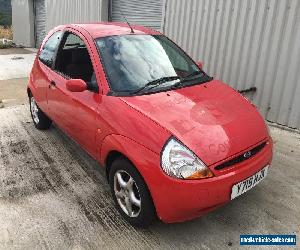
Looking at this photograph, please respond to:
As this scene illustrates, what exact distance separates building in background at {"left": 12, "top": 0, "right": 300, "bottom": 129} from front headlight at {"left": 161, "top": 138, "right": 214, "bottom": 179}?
134 inches

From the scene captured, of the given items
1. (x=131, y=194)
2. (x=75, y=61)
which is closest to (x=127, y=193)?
(x=131, y=194)

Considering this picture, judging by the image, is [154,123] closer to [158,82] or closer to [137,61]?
[158,82]

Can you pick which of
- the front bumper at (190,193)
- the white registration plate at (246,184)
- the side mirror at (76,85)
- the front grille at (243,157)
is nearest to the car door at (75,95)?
the side mirror at (76,85)

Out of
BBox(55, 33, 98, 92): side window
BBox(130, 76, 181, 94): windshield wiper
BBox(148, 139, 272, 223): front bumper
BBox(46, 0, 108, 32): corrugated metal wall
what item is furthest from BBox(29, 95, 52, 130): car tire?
BBox(46, 0, 108, 32): corrugated metal wall

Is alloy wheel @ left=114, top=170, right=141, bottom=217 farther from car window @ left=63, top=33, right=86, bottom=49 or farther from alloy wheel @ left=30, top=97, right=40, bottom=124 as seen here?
alloy wheel @ left=30, top=97, right=40, bottom=124

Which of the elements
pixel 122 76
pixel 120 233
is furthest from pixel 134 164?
pixel 122 76

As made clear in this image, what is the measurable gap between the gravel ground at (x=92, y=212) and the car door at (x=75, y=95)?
506 mm

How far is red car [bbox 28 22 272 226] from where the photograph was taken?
2619mm

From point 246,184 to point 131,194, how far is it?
1025mm

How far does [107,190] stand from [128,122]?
1161 millimetres

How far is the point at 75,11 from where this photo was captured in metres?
12.3

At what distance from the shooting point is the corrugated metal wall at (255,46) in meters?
5.25

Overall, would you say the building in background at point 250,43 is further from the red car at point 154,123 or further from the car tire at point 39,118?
the car tire at point 39,118

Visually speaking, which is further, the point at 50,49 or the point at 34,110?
the point at 34,110
